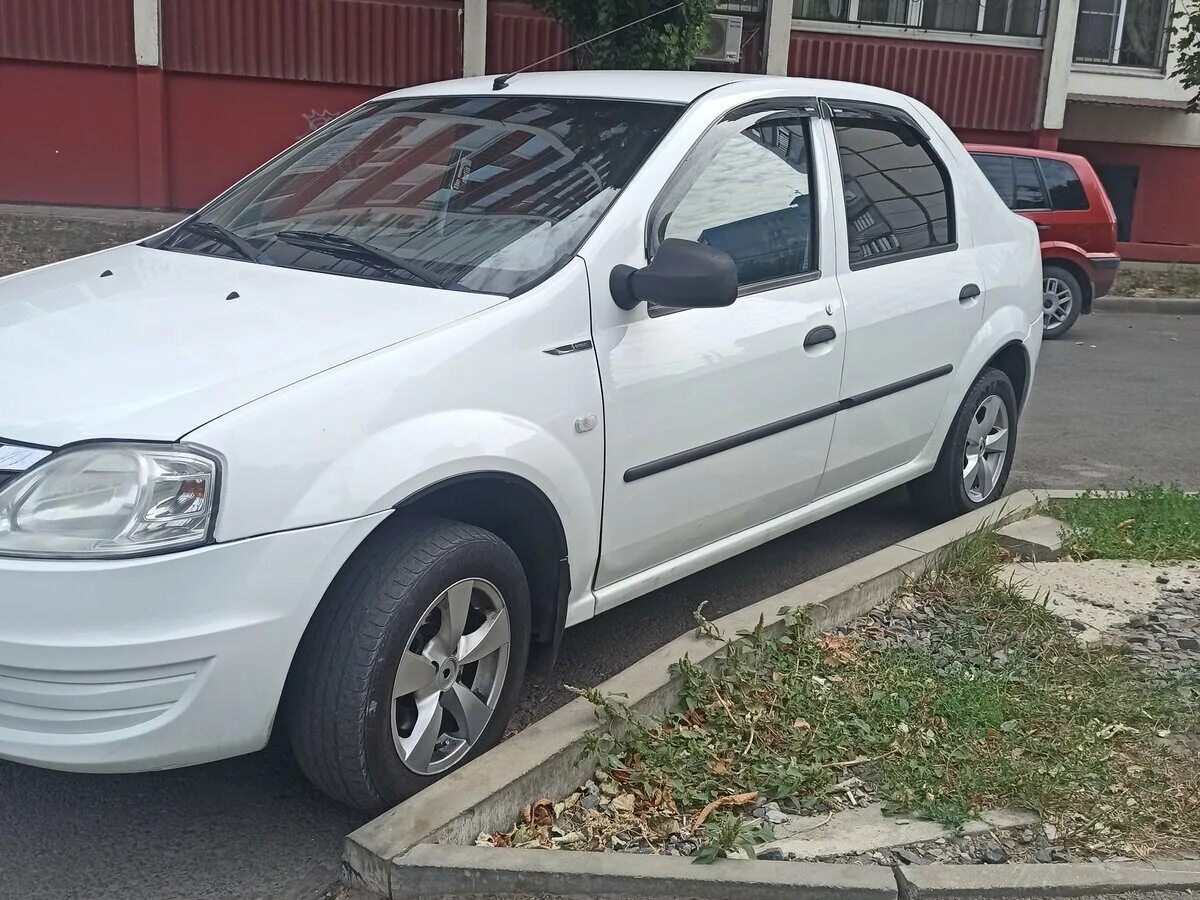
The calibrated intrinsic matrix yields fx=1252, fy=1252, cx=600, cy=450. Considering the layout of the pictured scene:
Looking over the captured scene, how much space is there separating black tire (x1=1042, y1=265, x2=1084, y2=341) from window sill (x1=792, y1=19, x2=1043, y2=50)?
23.0 ft

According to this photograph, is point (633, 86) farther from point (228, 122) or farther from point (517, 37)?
point (517, 37)

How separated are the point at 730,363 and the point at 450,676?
1.31m

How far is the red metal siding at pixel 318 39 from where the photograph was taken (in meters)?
15.0

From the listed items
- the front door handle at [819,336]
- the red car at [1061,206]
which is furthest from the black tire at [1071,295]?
the front door handle at [819,336]

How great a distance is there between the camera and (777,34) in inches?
677

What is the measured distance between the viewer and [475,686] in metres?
3.17

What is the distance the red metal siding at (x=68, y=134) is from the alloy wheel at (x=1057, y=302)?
10495 millimetres

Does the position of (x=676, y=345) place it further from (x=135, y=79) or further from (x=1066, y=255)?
(x=135, y=79)

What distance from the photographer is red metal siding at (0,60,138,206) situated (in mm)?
14688

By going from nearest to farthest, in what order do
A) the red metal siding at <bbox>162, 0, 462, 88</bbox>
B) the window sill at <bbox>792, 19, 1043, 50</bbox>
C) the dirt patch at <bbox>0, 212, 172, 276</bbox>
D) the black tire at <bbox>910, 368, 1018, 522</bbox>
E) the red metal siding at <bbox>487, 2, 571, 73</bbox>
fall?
the black tire at <bbox>910, 368, 1018, 522</bbox> < the dirt patch at <bbox>0, 212, 172, 276</bbox> < the red metal siding at <bbox>162, 0, 462, 88</bbox> < the red metal siding at <bbox>487, 2, 571, 73</bbox> < the window sill at <bbox>792, 19, 1043, 50</bbox>

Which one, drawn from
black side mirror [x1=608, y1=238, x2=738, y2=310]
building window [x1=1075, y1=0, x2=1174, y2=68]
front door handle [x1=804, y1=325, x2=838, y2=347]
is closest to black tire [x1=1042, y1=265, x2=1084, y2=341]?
front door handle [x1=804, y1=325, x2=838, y2=347]

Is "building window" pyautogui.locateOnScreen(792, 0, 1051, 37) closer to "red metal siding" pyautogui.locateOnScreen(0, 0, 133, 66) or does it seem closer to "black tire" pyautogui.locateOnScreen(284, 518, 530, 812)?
"red metal siding" pyautogui.locateOnScreen(0, 0, 133, 66)

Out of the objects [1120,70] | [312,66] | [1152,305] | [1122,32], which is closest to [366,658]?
[312,66]

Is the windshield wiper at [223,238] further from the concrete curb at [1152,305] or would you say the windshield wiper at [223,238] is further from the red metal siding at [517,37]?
the concrete curb at [1152,305]
